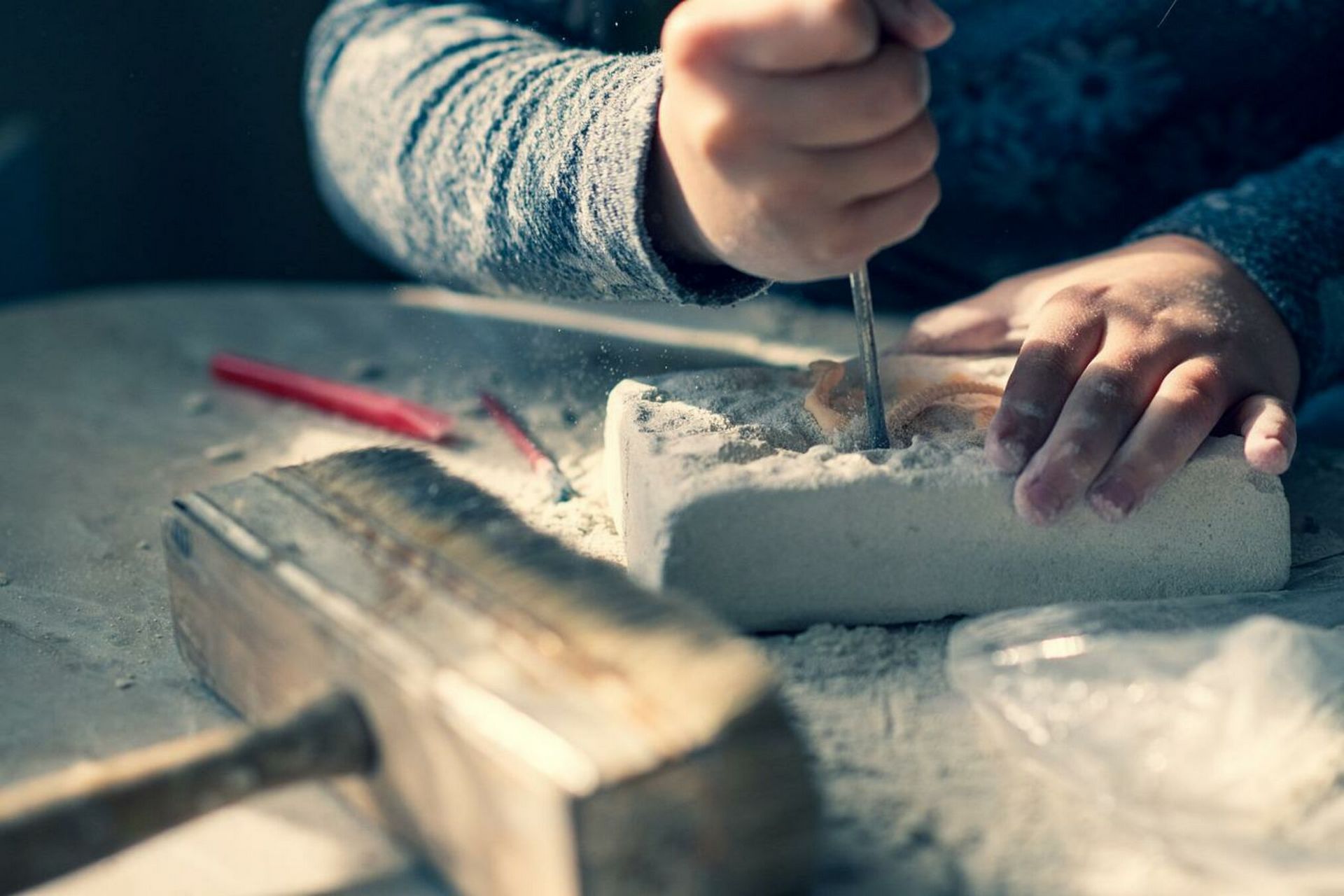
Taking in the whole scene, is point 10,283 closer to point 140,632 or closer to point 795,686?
point 140,632

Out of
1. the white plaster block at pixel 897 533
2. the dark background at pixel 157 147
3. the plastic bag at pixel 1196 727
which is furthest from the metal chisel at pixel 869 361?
the dark background at pixel 157 147

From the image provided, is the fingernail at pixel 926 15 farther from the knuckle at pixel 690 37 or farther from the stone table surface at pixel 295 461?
the stone table surface at pixel 295 461

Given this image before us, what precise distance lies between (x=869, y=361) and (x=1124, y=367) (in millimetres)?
144

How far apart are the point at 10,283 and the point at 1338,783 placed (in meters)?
1.51

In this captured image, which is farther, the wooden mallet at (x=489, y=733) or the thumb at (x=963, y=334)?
the thumb at (x=963, y=334)

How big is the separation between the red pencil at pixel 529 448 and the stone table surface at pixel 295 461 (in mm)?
13

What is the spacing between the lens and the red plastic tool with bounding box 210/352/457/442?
3.09 feet

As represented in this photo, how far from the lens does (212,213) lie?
1688 mm

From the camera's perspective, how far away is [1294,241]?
34.6 inches

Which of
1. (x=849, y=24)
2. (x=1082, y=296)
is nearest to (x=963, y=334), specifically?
(x=1082, y=296)

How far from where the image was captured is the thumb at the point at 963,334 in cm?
83

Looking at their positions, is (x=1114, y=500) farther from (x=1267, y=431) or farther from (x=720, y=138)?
(x=720, y=138)

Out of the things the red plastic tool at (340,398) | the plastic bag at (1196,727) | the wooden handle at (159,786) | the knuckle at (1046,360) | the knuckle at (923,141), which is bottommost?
the red plastic tool at (340,398)

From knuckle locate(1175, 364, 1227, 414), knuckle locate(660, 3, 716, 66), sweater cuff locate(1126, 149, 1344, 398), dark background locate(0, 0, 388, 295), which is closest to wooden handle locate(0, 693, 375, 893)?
knuckle locate(660, 3, 716, 66)
